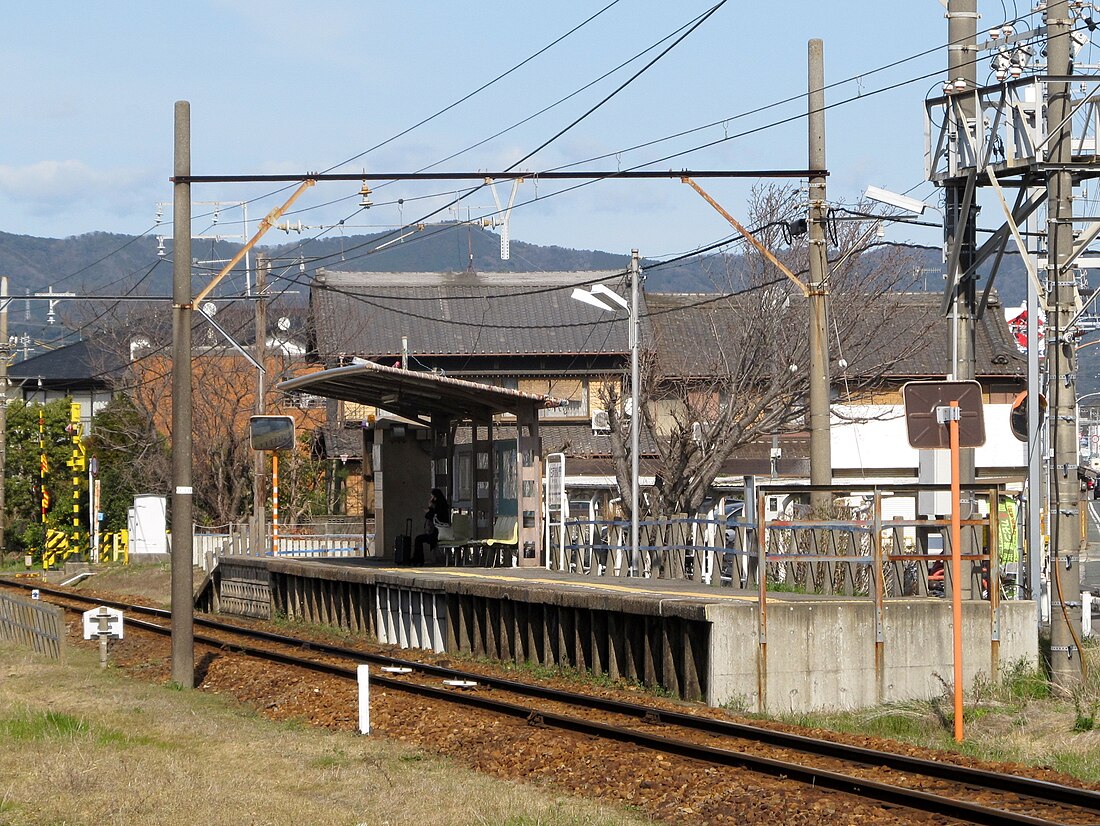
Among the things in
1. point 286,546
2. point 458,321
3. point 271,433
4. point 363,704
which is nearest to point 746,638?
point 363,704

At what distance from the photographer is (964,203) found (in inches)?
649

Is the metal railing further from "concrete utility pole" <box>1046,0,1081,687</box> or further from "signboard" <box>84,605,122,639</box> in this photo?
"concrete utility pole" <box>1046,0,1081,687</box>

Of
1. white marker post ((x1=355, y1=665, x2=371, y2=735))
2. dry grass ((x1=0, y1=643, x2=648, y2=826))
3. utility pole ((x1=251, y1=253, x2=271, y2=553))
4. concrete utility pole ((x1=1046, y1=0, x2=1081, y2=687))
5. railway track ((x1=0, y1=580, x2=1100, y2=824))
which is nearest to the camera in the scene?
dry grass ((x1=0, y1=643, x2=648, y2=826))

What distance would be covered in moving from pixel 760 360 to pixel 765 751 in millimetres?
23976

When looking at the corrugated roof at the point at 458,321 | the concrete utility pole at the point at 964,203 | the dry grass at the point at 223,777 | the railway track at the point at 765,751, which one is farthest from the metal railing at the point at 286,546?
the dry grass at the point at 223,777

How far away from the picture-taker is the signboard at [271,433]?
28.0 meters

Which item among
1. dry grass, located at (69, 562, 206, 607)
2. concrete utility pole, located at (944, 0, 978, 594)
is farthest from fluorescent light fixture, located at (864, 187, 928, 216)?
dry grass, located at (69, 562, 206, 607)

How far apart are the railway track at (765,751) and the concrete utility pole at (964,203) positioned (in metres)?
4.46

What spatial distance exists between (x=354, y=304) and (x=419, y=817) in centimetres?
5234

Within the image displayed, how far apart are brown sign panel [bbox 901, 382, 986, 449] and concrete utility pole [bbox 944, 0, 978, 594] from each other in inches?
127

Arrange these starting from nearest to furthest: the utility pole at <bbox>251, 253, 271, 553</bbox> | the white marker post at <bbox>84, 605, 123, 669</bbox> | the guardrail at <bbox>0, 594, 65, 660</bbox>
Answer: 1. the white marker post at <bbox>84, 605, 123, 669</bbox>
2. the guardrail at <bbox>0, 594, 65, 660</bbox>
3. the utility pole at <bbox>251, 253, 271, 553</bbox>

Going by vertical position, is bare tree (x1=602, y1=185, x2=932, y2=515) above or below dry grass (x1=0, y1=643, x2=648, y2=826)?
above

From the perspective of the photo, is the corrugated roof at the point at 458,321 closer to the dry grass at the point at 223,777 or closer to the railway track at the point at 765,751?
the railway track at the point at 765,751

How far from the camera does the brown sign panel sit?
12695mm
